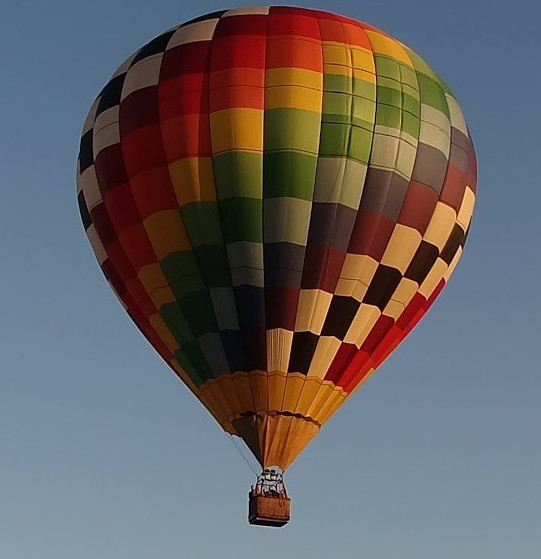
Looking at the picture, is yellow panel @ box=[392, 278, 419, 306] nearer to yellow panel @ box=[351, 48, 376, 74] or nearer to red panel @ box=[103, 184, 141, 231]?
yellow panel @ box=[351, 48, 376, 74]

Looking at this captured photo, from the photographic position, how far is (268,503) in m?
22.9

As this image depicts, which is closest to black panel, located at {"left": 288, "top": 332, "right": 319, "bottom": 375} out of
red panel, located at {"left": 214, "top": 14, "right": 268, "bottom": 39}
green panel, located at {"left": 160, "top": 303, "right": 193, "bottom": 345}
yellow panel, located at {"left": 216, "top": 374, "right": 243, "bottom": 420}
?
yellow panel, located at {"left": 216, "top": 374, "right": 243, "bottom": 420}

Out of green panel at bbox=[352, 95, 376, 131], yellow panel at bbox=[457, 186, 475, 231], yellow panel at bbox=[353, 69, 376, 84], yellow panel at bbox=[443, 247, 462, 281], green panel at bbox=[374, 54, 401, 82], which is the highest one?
green panel at bbox=[374, 54, 401, 82]

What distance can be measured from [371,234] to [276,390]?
2.49m

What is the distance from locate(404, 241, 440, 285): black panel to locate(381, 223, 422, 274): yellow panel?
97 mm

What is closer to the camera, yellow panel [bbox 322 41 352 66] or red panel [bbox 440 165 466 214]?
yellow panel [bbox 322 41 352 66]

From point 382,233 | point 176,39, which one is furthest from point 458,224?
point 176,39

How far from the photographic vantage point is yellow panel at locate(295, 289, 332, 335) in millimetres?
23297

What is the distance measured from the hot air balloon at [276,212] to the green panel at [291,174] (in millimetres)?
19

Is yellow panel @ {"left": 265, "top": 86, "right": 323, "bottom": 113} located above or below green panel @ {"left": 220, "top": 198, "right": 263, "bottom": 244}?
above

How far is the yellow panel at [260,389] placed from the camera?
75.9ft

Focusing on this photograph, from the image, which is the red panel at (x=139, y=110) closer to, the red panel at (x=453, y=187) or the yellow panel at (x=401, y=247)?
the yellow panel at (x=401, y=247)

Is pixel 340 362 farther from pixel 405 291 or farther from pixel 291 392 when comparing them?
pixel 405 291

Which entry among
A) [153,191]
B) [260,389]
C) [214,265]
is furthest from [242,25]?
[260,389]
